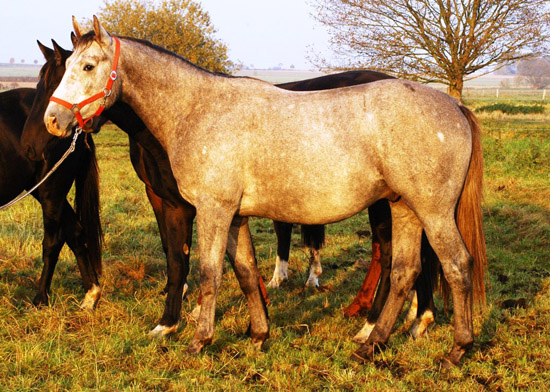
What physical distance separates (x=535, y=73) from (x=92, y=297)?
140 meters

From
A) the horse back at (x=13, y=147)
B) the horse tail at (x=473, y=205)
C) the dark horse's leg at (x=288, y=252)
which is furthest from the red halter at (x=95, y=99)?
the dark horse's leg at (x=288, y=252)

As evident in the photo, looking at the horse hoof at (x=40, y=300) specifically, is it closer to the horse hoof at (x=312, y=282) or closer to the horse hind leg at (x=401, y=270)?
the horse hoof at (x=312, y=282)

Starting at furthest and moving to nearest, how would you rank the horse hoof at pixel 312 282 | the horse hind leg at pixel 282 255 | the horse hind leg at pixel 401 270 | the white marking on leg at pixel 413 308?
the horse hind leg at pixel 282 255 → the horse hoof at pixel 312 282 → the white marking on leg at pixel 413 308 → the horse hind leg at pixel 401 270

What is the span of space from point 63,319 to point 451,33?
44.9ft

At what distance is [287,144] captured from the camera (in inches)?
138

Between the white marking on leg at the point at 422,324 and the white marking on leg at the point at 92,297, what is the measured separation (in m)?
2.83

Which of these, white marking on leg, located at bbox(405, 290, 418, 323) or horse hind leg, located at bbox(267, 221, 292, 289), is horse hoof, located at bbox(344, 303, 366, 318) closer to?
white marking on leg, located at bbox(405, 290, 418, 323)

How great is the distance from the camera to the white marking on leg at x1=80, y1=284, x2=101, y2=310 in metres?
4.84

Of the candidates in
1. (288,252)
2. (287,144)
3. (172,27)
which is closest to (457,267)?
(287,144)

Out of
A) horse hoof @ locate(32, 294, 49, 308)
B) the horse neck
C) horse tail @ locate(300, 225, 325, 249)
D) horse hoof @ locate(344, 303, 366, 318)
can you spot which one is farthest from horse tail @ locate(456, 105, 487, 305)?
horse hoof @ locate(32, 294, 49, 308)

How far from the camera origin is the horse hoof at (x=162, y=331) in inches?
163

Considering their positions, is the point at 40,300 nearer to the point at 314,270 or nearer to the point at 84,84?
the point at 84,84

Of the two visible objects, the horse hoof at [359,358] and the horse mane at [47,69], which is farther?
the horse mane at [47,69]

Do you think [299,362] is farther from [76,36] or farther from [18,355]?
[76,36]
